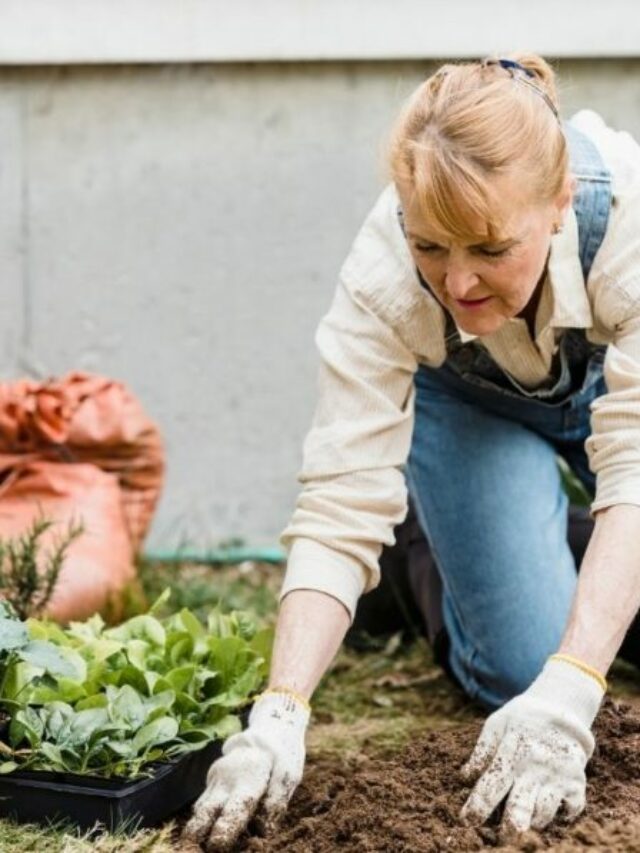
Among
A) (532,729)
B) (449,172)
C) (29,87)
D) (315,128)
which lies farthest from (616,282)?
(29,87)

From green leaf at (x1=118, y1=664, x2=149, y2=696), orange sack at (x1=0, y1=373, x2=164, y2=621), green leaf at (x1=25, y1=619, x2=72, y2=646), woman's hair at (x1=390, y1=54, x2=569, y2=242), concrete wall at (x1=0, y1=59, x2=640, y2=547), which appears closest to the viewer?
woman's hair at (x1=390, y1=54, x2=569, y2=242)

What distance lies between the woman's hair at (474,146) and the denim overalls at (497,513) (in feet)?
2.59

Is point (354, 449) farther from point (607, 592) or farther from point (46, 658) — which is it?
point (46, 658)

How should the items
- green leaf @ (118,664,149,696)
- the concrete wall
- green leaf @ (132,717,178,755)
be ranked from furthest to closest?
the concrete wall
green leaf @ (118,664,149,696)
green leaf @ (132,717,178,755)

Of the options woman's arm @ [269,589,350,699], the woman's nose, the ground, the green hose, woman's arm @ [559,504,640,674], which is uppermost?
the woman's nose

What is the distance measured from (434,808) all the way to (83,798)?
A: 1.69ft

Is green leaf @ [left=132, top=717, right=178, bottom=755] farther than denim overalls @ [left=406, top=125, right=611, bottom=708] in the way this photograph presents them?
No

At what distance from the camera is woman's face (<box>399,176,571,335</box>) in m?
2.27

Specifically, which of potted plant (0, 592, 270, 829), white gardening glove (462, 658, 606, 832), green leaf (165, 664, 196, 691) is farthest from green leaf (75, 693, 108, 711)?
→ white gardening glove (462, 658, 606, 832)

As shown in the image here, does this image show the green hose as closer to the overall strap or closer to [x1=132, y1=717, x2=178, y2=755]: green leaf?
[x1=132, y1=717, x2=178, y2=755]: green leaf

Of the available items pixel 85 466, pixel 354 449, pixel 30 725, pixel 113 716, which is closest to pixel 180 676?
pixel 113 716

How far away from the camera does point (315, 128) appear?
4305 millimetres

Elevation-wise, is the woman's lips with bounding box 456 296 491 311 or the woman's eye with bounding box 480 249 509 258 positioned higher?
the woman's eye with bounding box 480 249 509 258

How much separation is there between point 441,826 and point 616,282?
36.1 inches
